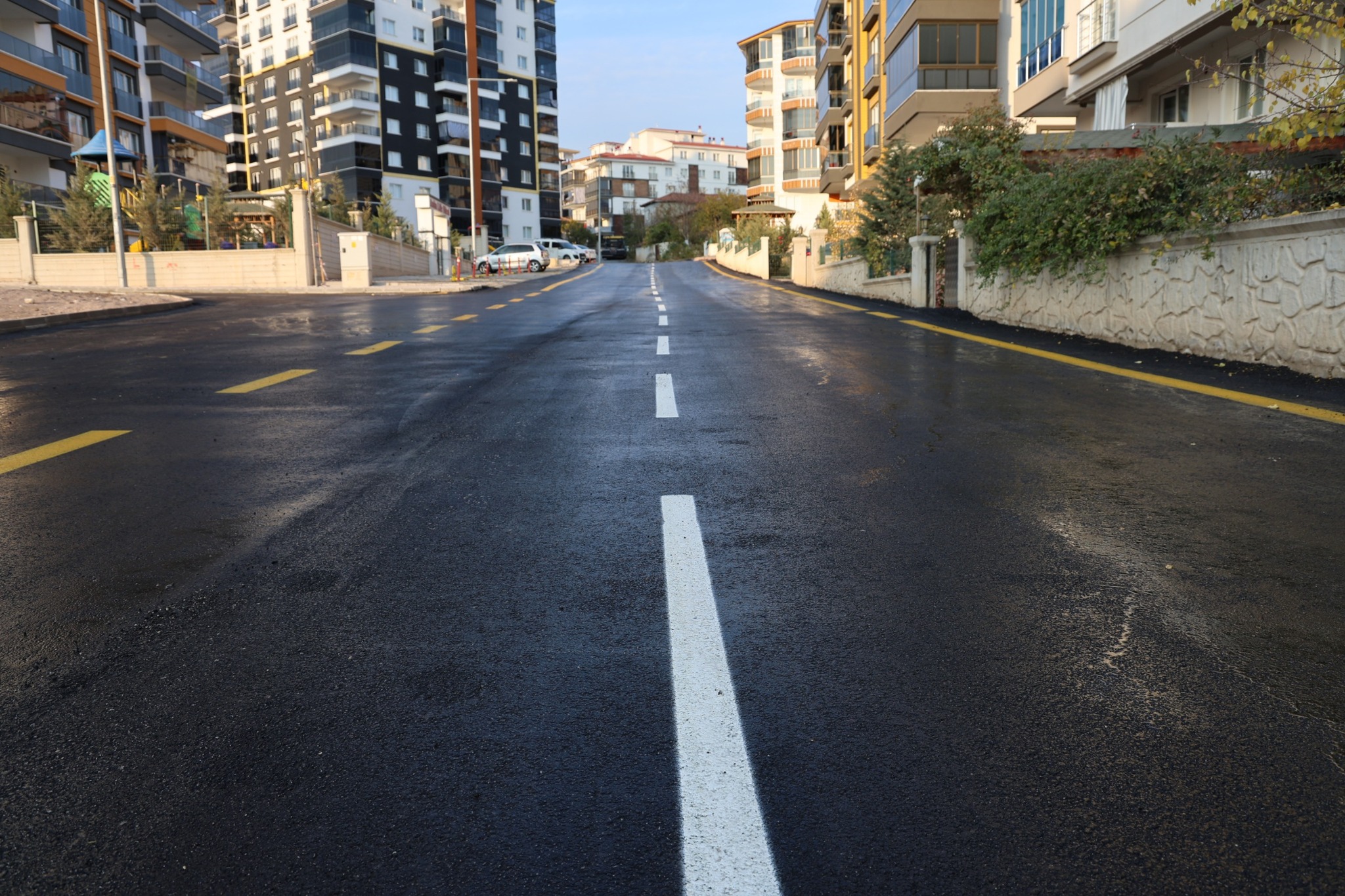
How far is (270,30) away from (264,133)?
342 inches

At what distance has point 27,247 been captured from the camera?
3425cm

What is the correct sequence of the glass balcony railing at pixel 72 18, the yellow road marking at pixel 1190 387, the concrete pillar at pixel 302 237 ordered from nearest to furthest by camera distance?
the yellow road marking at pixel 1190 387
the concrete pillar at pixel 302 237
the glass balcony railing at pixel 72 18

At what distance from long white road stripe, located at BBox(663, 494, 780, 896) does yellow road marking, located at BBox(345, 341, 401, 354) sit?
32.9ft

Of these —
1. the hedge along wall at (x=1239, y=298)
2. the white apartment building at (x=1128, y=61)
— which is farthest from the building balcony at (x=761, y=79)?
the hedge along wall at (x=1239, y=298)

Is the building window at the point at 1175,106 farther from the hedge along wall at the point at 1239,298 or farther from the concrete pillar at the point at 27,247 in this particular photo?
the concrete pillar at the point at 27,247

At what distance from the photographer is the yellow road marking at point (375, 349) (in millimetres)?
12914

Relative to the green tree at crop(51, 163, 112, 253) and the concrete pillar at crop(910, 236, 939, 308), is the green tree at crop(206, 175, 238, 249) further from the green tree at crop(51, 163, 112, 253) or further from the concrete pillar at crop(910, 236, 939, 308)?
the concrete pillar at crop(910, 236, 939, 308)

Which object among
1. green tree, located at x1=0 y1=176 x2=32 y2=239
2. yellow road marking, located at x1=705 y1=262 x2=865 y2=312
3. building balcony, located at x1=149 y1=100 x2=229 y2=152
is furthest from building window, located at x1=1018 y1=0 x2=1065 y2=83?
building balcony, located at x1=149 y1=100 x2=229 y2=152

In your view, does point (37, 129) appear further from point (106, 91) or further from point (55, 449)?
point (55, 449)

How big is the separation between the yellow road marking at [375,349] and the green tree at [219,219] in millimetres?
26529

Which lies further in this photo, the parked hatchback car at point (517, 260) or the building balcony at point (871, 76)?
the parked hatchback car at point (517, 260)

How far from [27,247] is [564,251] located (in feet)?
140

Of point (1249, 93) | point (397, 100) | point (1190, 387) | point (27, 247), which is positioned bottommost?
point (1190, 387)

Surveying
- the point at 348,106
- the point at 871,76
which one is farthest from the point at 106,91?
the point at 348,106
